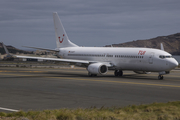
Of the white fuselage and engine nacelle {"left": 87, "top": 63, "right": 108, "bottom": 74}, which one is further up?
the white fuselage

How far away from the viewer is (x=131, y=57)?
113 ft

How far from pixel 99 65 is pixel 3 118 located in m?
24.6

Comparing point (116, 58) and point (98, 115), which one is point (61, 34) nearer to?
point (116, 58)

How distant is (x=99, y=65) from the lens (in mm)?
34719

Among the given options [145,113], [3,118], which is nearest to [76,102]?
[145,113]

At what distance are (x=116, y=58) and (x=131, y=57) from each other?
254 centimetres

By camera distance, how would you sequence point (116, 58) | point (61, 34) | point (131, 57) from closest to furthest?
point (131, 57)
point (116, 58)
point (61, 34)

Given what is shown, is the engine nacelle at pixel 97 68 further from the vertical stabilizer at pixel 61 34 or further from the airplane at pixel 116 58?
the vertical stabilizer at pixel 61 34

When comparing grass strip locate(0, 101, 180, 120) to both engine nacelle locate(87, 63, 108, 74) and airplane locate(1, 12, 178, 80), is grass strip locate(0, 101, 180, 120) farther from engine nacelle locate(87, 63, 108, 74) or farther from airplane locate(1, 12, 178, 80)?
engine nacelle locate(87, 63, 108, 74)

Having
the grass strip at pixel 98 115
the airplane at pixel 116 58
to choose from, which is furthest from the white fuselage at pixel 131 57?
the grass strip at pixel 98 115

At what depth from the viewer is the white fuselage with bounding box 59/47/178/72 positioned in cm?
3203

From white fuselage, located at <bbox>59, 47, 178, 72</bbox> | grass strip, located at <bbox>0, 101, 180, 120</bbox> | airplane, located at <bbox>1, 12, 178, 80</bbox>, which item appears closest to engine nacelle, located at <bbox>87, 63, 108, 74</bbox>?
airplane, located at <bbox>1, 12, 178, 80</bbox>

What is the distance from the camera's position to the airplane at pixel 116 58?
32312mm

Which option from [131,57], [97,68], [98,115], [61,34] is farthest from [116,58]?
[98,115]
